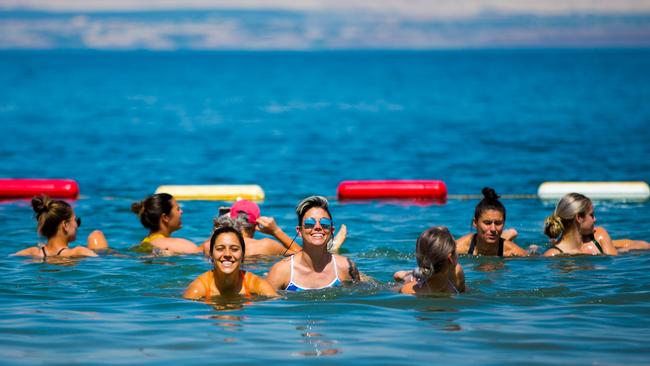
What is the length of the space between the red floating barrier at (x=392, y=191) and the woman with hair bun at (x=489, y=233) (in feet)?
15.9

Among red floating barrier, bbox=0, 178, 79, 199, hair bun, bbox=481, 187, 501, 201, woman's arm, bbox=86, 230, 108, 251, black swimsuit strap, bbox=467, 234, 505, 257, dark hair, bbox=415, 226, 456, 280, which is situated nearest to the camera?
dark hair, bbox=415, 226, 456, 280

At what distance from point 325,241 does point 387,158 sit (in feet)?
61.3

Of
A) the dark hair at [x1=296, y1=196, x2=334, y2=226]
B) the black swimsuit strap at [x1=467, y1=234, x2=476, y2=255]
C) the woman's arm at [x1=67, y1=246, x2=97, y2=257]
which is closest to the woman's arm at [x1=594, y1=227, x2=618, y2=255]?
the black swimsuit strap at [x1=467, y1=234, x2=476, y2=255]

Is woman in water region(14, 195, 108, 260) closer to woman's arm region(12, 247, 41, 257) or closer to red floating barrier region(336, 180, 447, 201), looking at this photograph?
woman's arm region(12, 247, 41, 257)

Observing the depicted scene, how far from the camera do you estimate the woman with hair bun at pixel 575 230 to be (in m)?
10.2

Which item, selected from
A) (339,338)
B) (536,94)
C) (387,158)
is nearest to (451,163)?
(387,158)

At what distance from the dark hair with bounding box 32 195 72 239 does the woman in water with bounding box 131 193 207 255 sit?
3.23ft

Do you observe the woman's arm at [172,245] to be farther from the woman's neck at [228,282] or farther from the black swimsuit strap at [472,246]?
the black swimsuit strap at [472,246]

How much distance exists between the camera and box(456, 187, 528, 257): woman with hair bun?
33.2 ft

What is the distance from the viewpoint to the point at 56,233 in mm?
10445

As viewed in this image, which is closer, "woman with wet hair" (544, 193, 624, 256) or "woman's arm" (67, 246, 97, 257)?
"woman with wet hair" (544, 193, 624, 256)

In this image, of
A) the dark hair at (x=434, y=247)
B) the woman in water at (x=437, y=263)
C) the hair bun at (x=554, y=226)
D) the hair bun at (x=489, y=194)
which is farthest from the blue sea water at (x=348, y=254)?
the hair bun at (x=489, y=194)

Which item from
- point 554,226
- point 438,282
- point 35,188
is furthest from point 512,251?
point 35,188

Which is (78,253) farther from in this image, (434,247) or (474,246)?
(434,247)
